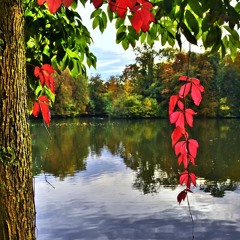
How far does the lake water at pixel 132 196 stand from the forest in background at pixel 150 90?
29260 millimetres

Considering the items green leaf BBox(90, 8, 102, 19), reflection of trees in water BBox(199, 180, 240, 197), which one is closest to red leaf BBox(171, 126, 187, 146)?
green leaf BBox(90, 8, 102, 19)

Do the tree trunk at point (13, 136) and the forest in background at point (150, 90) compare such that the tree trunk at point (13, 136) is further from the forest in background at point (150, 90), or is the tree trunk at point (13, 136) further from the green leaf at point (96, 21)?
the forest in background at point (150, 90)

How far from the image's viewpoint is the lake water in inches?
360

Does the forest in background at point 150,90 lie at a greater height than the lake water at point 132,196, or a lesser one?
greater

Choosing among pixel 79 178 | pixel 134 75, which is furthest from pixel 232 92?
pixel 79 178

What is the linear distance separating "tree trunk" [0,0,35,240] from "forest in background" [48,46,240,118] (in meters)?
46.7

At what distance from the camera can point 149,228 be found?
30.7 feet

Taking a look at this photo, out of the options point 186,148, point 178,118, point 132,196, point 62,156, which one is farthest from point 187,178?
point 62,156

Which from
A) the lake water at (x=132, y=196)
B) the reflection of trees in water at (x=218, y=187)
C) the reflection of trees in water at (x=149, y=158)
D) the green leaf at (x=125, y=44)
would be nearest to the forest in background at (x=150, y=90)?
the reflection of trees in water at (x=149, y=158)

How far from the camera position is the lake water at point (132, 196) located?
914 cm

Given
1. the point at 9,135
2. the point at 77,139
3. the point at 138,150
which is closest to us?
the point at 9,135

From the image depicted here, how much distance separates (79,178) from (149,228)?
5444mm

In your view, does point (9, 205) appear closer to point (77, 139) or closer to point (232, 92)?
point (77, 139)

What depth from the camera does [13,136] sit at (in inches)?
49.4
